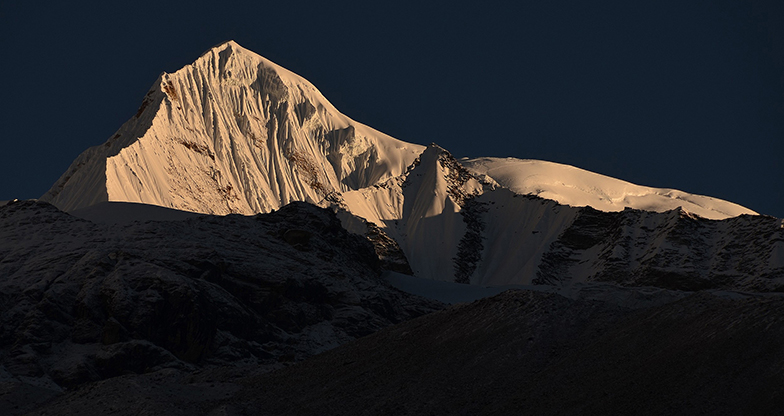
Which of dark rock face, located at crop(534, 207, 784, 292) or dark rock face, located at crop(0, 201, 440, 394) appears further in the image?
dark rock face, located at crop(534, 207, 784, 292)

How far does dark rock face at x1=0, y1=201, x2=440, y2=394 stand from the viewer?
269 ft

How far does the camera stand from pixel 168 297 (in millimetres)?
88625

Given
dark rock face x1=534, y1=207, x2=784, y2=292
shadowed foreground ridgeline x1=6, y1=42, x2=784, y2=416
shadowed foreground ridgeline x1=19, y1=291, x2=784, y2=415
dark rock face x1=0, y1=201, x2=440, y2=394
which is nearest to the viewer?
shadowed foreground ridgeline x1=19, y1=291, x2=784, y2=415

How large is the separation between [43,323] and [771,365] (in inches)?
2365

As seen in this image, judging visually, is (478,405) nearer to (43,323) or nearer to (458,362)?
(458,362)

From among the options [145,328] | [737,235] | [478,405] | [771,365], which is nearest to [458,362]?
[478,405]

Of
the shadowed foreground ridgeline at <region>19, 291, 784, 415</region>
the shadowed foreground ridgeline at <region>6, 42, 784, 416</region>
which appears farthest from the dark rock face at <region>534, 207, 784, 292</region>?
the shadowed foreground ridgeline at <region>19, 291, 784, 415</region>

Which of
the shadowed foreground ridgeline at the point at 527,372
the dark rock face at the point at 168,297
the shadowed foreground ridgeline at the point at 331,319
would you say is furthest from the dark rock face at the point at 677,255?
the shadowed foreground ridgeline at the point at 527,372

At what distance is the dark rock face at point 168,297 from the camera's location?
3231 inches

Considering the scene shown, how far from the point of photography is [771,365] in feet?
133

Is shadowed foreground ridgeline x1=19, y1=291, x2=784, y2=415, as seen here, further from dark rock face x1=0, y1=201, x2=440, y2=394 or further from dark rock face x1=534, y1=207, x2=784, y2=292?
dark rock face x1=534, y1=207, x2=784, y2=292

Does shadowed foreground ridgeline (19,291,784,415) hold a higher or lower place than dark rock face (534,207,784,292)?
lower

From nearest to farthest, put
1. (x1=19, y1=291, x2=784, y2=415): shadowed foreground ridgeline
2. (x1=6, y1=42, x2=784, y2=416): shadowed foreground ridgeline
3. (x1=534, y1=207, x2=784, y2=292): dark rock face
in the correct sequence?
1. (x1=19, y1=291, x2=784, y2=415): shadowed foreground ridgeline
2. (x1=6, y1=42, x2=784, y2=416): shadowed foreground ridgeline
3. (x1=534, y1=207, x2=784, y2=292): dark rock face

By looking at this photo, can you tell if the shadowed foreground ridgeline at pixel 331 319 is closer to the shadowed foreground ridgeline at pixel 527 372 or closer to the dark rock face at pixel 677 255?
the shadowed foreground ridgeline at pixel 527 372
